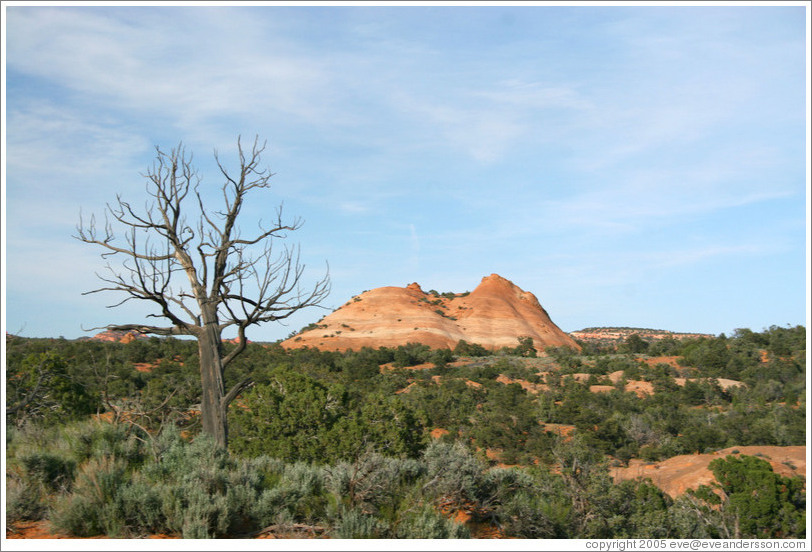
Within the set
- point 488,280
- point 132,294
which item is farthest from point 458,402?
point 488,280

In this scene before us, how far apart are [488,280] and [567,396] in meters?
59.4

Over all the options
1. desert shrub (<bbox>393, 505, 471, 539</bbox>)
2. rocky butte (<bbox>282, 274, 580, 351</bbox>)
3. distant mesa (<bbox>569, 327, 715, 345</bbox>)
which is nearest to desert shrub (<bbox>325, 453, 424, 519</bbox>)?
desert shrub (<bbox>393, 505, 471, 539</bbox>)

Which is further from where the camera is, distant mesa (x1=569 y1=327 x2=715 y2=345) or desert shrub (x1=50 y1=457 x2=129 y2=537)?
distant mesa (x1=569 y1=327 x2=715 y2=345)

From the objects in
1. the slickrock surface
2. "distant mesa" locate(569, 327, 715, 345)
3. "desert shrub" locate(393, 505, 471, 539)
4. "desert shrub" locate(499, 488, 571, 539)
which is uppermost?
"distant mesa" locate(569, 327, 715, 345)

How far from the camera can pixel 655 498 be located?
11.4 metres

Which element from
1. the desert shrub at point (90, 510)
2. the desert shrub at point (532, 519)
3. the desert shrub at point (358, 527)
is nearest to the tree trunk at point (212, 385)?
the desert shrub at point (90, 510)

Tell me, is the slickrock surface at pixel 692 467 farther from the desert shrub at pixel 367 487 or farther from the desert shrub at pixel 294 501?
the desert shrub at pixel 294 501

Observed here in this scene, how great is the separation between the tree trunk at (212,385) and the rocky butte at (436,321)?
54.3 metres

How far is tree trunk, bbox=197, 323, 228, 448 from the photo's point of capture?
10.4 m

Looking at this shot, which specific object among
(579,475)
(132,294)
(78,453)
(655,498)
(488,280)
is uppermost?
(488,280)

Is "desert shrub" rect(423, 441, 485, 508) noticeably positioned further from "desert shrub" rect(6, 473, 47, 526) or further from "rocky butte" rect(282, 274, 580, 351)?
"rocky butte" rect(282, 274, 580, 351)

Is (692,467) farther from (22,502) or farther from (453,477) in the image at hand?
(22,502)

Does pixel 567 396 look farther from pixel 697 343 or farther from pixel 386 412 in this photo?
pixel 697 343

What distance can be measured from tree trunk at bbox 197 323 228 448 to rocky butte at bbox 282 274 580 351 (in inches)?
2139
